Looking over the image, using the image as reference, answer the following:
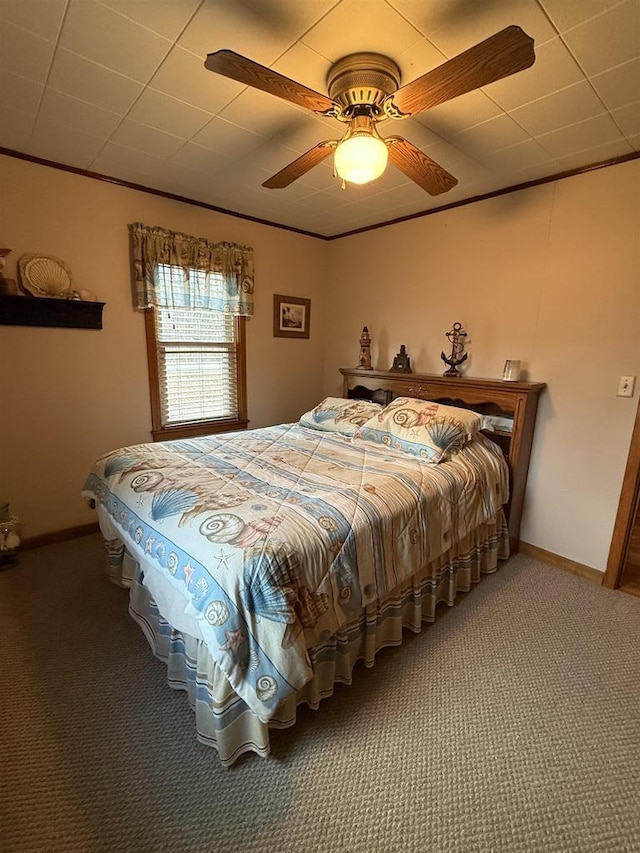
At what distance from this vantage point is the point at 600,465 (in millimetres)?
2391

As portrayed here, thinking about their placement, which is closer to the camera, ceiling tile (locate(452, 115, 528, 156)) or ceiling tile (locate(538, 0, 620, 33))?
ceiling tile (locate(538, 0, 620, 33))

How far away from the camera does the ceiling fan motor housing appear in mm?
1475

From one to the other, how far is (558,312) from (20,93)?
3068mm

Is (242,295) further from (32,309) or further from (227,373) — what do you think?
(32,309)

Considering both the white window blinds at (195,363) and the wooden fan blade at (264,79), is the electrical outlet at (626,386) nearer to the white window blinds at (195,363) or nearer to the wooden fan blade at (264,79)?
the wooden fan blade at (264,79)

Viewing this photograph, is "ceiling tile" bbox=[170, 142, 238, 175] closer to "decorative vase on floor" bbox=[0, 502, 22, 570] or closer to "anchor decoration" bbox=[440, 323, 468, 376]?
"anchor decoration" bbox=[440, 323, 468, 376]

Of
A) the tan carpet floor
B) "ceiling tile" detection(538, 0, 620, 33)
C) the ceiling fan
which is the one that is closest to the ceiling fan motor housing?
the ceiling fan

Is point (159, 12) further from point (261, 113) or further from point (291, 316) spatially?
point (291, 316)

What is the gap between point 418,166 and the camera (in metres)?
1.77

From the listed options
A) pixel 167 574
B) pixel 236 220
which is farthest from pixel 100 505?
pixel 236 220

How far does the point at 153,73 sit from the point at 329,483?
6.23 feet

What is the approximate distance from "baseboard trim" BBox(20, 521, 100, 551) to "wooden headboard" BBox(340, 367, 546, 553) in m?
2.59

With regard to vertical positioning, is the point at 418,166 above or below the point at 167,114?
below

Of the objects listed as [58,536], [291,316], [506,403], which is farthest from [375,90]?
[58,536]
